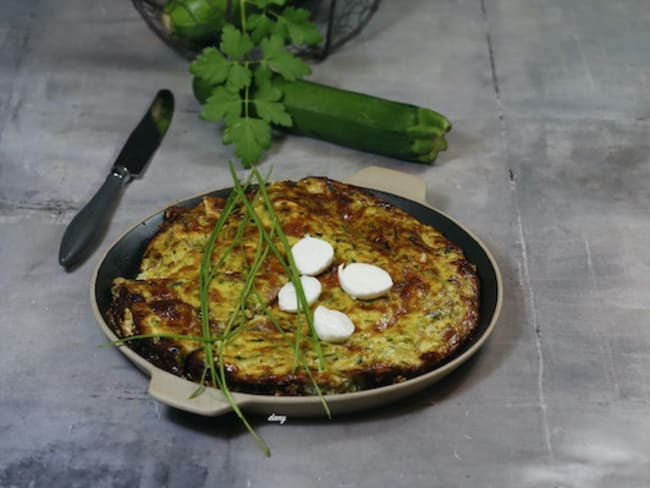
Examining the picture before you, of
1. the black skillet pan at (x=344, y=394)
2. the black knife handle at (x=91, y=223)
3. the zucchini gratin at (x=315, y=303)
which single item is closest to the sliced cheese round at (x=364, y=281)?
the zucchini gratin at (x=315, y=303)

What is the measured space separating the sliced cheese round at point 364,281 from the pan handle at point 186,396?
0.47m

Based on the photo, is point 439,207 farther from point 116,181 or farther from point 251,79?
point 116,181

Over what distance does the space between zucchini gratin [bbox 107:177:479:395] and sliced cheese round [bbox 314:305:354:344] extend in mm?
22

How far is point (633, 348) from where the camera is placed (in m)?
2.95

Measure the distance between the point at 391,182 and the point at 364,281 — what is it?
72cm

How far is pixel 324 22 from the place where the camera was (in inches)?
183

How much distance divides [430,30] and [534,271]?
1788 mm

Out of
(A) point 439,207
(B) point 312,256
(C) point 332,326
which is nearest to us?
(C) point 332,326

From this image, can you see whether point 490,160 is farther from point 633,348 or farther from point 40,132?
point 40,132

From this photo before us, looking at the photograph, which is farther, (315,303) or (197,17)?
(197,17)

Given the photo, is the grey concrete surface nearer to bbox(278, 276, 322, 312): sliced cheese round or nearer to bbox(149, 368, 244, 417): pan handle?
bbox(149, 368, 244, 417): pan handle

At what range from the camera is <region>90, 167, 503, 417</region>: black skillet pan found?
2457 mm

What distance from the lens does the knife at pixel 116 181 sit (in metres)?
3.27

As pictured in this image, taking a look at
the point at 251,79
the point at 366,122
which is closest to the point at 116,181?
the point at 251,79
